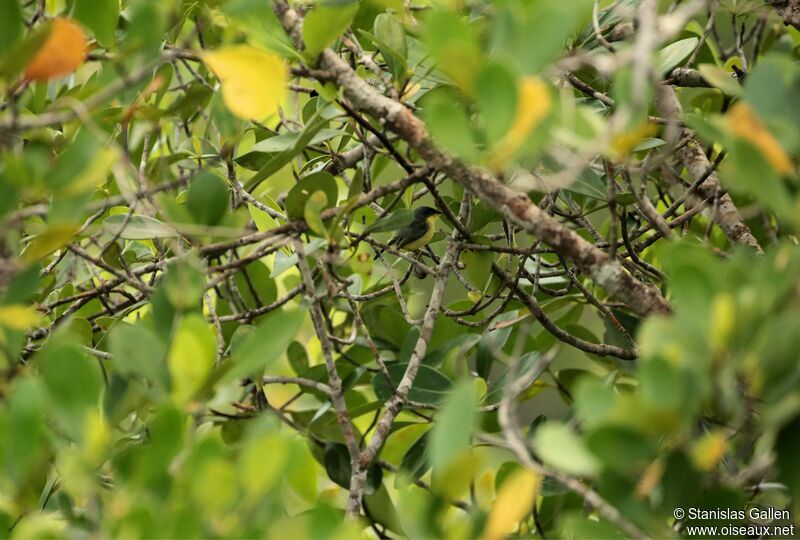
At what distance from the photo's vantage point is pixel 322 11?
0.88 m

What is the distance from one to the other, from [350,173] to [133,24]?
1.32m

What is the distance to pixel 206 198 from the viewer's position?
0.91m

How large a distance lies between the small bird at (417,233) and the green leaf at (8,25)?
68 centimetres

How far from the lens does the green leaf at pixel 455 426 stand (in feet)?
2.09

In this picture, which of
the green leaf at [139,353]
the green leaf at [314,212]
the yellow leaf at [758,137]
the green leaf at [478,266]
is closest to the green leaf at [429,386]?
the green leaf at [478,266]

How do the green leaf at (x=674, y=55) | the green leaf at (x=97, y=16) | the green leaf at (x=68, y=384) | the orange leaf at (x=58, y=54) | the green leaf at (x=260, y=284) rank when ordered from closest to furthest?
the green leaf at (x=68, y=384), the orange leaf at (x=58, y=54), the green leaf at (x=97, y=16), the green leaf at (x=674, y=55), the green leaf at (x=260, y=284)

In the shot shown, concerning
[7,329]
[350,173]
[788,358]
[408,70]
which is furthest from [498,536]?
[350,173]

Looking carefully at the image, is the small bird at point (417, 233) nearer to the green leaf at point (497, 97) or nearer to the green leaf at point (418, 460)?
the green leaf at point (418, 460)

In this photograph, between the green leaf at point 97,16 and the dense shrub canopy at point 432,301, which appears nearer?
the dense shrub canopy at point 432,301

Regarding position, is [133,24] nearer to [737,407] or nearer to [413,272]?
[737,407]

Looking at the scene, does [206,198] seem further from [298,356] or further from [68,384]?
[298,356]

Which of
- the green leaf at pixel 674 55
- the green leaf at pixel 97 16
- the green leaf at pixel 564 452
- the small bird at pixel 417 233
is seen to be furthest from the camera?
the small bird at pixel 417 233

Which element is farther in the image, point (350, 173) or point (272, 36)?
point (350, 173)

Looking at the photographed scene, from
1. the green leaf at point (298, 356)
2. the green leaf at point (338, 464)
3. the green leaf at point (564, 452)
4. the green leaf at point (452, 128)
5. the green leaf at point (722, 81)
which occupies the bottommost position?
the green leaf at point (338, 464)
